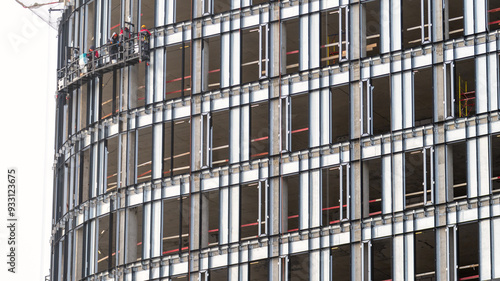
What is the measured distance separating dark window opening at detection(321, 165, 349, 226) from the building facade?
0.30ft

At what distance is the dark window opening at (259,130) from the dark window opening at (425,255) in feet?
39.2

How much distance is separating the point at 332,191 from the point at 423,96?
922cm

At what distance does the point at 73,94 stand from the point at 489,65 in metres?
35.6

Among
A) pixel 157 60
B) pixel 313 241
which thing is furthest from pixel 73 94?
pixel 313 241

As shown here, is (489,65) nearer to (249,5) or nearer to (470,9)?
(470,9)

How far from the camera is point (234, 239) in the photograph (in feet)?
294

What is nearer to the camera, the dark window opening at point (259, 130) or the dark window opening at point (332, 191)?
the dark window opening at point (332, 191)

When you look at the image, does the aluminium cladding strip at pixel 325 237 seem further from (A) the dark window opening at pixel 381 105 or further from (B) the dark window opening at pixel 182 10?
(B) the dark window opening at pixel 182 10

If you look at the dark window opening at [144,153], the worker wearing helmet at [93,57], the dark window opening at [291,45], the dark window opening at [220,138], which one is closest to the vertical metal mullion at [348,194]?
the dark window opening at [291,45]

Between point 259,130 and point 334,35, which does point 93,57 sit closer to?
point 259,130


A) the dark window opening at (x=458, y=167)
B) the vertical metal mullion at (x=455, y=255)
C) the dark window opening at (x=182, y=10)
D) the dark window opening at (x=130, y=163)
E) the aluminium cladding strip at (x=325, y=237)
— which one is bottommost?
the vertical metal mullion at (x=455, y=255)

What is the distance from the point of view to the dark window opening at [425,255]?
273 feet

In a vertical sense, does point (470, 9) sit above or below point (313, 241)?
above

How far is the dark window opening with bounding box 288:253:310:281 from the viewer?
87.5 m
